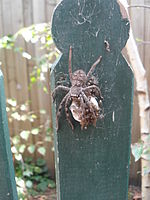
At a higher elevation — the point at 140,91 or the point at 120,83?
the point at 120,83

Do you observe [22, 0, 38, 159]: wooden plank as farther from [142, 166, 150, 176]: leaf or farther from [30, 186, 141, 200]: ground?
[142, 166, 150, 176]: leaf

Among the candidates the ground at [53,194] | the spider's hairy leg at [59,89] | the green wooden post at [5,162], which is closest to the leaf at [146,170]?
the ground at [53,194]

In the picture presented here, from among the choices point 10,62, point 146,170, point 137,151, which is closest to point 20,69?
point 10,62

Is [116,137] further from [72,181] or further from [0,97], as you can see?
[0,97]

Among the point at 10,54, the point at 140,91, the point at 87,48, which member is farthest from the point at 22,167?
the point at 87,48

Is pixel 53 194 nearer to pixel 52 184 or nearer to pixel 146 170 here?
pixel 52 184

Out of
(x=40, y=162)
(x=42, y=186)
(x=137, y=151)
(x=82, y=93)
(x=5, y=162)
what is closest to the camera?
(x=82, y=93)
